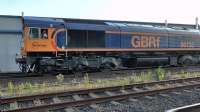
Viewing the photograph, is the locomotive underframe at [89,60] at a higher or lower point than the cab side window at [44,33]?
lower

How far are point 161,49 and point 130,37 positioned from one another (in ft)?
10.1

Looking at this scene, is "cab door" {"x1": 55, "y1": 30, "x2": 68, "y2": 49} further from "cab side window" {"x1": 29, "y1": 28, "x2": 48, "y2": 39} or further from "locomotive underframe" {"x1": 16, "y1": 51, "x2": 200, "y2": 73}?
"cab side window" {"x1": 29, "y1": 28, "x2": 48, "y2": 39}

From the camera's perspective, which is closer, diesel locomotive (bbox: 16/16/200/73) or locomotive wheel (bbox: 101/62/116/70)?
diesel locomotive (bbox: 16/16/200/73)

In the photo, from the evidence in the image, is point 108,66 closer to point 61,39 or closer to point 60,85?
point 61,39

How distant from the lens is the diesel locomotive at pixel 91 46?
752 inches

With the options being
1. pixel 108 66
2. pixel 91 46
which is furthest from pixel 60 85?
pixel 108 66

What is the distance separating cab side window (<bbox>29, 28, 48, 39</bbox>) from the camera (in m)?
19.1

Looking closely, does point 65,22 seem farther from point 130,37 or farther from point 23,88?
point 23,88

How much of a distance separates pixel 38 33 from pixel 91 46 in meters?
3.05

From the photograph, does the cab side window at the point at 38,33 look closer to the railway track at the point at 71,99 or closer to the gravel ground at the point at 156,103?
the railway track at the point at 71,99

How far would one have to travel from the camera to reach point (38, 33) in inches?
757

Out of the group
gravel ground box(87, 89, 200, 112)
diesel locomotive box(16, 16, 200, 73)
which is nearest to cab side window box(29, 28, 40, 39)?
diesel locomotive box(16, 16, 200, 73)

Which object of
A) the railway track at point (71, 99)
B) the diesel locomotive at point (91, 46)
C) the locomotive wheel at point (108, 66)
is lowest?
the railway track at point (71, 99)

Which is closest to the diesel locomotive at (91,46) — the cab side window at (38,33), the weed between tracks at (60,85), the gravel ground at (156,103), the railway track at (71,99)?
the cab side window at (38,33)
